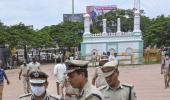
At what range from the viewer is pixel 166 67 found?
21.4 metres

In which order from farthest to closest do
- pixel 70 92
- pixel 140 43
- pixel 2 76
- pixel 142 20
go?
1. pixel 142 20
2. pixel 140 43
3. pixel 2 76
4. pixel 70 92

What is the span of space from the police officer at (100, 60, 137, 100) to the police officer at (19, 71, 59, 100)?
0.53 m

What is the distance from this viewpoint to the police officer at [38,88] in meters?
4.77

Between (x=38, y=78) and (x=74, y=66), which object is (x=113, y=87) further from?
(x=74, y=66)

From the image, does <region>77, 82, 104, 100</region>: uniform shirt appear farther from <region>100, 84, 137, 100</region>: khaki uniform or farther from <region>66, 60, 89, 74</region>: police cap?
<region>100, 84, 137, 100</region>: khaki uniform

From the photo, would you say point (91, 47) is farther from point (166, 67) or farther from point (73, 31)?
point (166, 67)

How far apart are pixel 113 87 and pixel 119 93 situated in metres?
0.08

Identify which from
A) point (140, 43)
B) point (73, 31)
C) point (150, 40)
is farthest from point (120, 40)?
point (73, 31)

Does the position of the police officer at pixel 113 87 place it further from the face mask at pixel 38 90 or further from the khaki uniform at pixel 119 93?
the face mask at pixel 38 90

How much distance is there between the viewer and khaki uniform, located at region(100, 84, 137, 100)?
5.24 meters

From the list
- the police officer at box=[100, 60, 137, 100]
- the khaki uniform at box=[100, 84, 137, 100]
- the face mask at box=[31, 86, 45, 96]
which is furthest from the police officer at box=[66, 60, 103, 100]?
the khaki uniform at box=[100, 84, 137, 100]

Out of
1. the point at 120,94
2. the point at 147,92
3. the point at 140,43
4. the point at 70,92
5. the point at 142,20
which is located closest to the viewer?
the point at 70,92

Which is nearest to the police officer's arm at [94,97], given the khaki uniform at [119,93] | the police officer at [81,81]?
the police officer at [81,81]

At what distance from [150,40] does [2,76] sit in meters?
51.6
